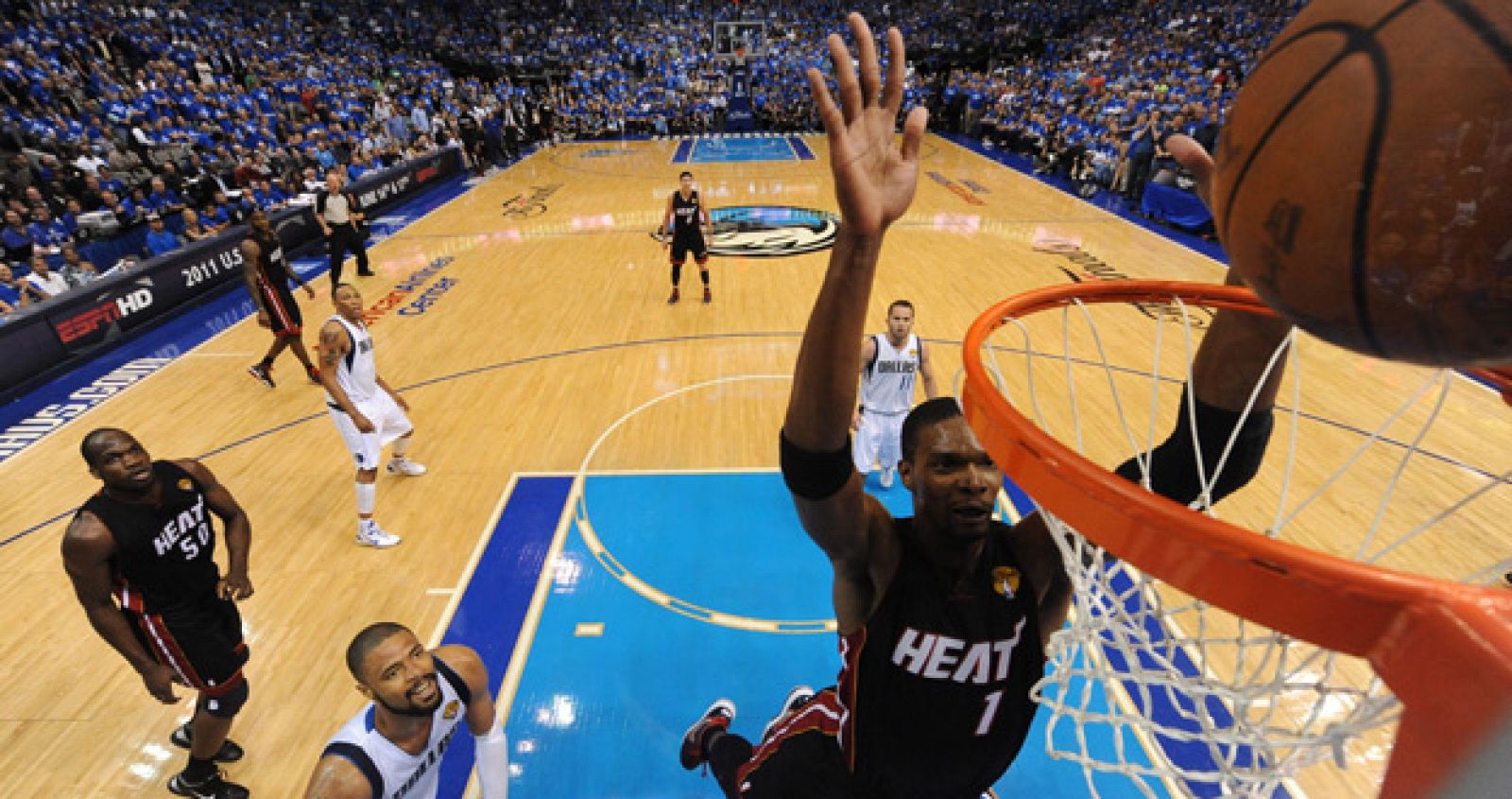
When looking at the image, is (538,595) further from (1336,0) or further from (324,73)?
(324,73)

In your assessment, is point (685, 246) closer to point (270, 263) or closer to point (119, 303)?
point (270, 263)

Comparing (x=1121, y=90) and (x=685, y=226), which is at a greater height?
(x=1121, y=90)

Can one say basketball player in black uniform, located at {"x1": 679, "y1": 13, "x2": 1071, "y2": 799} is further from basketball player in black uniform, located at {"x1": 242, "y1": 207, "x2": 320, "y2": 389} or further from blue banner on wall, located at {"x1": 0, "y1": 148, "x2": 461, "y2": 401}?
blue banner on wall, located at {"x1": 0, "y1": 148, "x2": 461, "y2": 401}

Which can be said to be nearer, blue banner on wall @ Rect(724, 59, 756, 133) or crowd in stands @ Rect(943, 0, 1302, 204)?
crowd in stands @ Rect(943, 0, 1302, 204)

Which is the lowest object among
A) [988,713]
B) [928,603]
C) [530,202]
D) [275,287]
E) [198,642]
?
[530,202]

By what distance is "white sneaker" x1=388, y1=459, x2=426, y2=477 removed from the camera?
5.71m

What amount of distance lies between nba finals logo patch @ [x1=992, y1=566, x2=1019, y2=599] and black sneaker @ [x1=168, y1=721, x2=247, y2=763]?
3643mm

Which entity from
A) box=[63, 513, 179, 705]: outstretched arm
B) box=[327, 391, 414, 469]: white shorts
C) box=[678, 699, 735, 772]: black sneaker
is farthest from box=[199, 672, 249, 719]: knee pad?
box=[678, 699, 735, 772]: black sneaker

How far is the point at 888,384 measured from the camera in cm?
504

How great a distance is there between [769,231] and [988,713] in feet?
37.9

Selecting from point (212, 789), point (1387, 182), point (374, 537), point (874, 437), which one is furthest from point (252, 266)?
point (1387, 182)

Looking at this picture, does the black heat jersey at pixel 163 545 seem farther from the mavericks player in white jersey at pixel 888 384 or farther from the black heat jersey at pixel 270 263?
the black heat jersey at pixel 270 263

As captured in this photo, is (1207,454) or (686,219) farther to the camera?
(686,219)

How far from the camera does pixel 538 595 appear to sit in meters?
4.50
